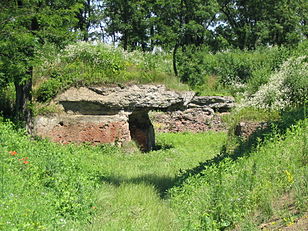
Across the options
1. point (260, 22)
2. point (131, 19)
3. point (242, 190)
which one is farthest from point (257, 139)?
point (260, 22)

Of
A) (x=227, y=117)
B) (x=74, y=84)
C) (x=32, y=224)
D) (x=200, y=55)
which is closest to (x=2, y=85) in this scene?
(x=74, y=84)

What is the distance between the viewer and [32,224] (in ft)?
14.2

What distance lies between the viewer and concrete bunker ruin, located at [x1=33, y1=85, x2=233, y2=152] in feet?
41.4

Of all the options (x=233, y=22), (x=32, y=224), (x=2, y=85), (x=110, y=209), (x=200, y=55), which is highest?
(x=233, y=22)

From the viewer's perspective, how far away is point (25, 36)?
33.6 feet

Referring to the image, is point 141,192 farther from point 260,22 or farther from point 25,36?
point 260,22

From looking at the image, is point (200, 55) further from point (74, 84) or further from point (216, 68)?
point (74, 84)

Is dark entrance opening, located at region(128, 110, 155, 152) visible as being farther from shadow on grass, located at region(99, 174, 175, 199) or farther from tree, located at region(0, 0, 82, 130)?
shadow on grass, located at region(99, 174, 175, 199)

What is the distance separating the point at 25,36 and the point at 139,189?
205 inches

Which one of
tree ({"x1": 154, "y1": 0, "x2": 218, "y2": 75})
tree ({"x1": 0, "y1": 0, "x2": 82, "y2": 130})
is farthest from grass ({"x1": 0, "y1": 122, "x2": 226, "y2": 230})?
tree ({"x1": 154, "y1": 0, "x2": 218, "y2": 75})

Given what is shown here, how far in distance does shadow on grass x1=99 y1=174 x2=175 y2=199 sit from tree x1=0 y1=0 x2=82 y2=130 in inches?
153

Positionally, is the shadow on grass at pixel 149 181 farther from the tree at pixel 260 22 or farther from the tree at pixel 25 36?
the tree at pixel 260 22

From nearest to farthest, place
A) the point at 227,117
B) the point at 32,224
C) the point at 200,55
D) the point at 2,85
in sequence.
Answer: the point at 32,224 < the point at 2,85 < the point at 227,117 < the point at 200,55

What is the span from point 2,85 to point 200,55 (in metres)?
17.7
